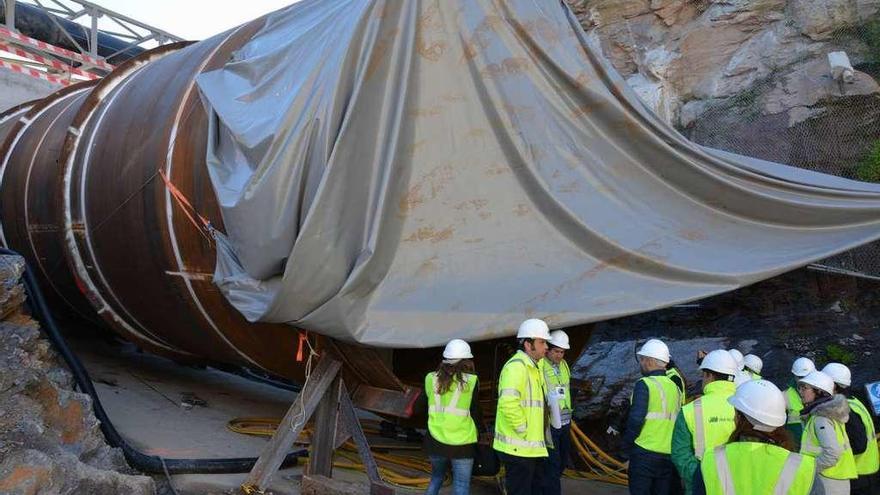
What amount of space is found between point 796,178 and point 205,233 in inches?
154

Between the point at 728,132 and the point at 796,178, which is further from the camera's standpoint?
the point at 728,132

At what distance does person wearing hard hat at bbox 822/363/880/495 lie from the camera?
471 cm

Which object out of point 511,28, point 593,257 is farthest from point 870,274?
point 511,28

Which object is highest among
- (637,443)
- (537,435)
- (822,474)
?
(537,435)

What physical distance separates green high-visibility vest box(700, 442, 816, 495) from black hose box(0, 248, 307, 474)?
3484 mm

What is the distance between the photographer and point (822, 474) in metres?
4.64

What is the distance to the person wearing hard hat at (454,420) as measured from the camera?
459 cm

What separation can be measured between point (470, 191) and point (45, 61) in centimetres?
1005

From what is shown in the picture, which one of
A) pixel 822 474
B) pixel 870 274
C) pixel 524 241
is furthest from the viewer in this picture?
pixel 870 274

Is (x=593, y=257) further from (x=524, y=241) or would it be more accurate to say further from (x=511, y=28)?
(x=511, y=28)

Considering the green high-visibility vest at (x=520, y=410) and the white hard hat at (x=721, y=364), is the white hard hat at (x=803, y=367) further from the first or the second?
the green high-visibility vest at (x=520, y=410)

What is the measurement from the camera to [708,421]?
13.4ft

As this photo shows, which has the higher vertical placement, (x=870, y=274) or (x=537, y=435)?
(x=537, y=435)

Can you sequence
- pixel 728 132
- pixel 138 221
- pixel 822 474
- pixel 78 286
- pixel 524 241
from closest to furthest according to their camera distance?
pixel 524 241 → pixel 822 474 → pixel 138 221 → pixel 78 286 → pixel 728 132
